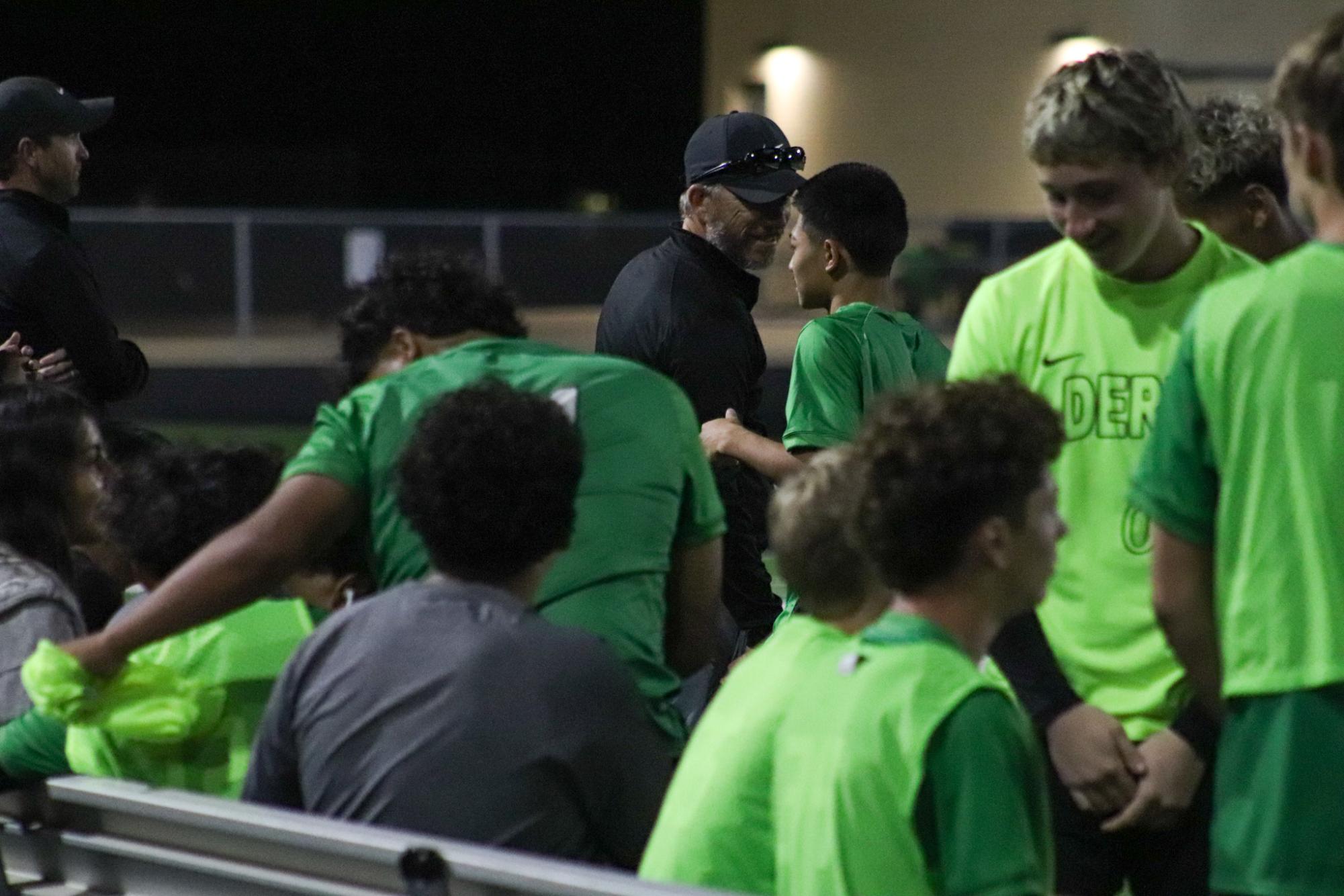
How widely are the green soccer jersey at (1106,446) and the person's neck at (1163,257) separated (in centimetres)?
1

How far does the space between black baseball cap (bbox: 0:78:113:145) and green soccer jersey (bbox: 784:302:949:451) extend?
1875 mm

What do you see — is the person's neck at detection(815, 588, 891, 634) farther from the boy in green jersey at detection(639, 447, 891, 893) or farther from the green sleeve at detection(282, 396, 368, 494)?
the green sleeve at detection(282, 396, 368, 494)

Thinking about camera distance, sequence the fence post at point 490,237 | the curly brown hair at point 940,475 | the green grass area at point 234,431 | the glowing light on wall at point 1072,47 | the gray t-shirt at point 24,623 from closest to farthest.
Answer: the curly brown hair at point 940,475
the gray t-shirt at point 24,623
the green grass area at point 234,431
the fence post at point 490,237
the glowing light on wall at point 1072,47

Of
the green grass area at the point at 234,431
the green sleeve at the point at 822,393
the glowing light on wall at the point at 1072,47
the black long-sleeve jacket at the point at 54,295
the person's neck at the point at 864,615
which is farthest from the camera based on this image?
the glowing light on wall at the point at 1072,47

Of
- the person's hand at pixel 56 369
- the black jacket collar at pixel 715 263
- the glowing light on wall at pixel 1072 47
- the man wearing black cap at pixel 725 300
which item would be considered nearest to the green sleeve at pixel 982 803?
the man wearing black cap at pixel 725 300

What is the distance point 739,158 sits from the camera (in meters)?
4.75

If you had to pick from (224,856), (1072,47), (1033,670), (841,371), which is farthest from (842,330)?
(1072,47)

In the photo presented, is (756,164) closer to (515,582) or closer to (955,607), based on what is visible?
(515,582)

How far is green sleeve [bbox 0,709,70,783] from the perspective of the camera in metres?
2.99

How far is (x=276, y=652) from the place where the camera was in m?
2.98

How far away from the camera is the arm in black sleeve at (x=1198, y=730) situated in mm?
2488

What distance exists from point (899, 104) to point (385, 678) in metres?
21.0

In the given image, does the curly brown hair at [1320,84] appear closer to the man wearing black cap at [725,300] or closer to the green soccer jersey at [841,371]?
the green soccer jersey at [841,371]

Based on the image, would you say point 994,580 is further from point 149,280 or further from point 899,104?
point 899,104
